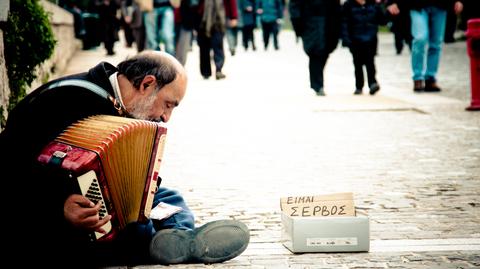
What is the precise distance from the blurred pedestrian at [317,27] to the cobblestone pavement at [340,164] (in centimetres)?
40

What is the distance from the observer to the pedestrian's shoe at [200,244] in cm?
389

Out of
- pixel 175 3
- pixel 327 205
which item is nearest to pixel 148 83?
pixel 327 205

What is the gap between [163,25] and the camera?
14742 mm

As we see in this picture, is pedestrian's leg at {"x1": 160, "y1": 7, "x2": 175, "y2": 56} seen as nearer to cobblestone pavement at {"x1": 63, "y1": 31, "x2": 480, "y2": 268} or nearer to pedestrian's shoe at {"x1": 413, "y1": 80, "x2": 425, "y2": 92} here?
cobblestone pavement at {"x1": 63, "y1": 31, "x2": 480, "y2": 268}

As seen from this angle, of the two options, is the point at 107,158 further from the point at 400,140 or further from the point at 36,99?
the point at 400,140

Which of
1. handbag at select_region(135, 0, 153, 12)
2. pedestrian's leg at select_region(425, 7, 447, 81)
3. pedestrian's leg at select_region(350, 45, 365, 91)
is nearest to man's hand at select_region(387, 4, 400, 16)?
pedestrian's leg at select_region(425, 7, 447, 81)

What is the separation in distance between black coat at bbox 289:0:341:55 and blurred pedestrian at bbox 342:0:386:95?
0.19 metres

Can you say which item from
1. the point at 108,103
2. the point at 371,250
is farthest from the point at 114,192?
the point at 371,250

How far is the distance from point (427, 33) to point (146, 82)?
8.66 m

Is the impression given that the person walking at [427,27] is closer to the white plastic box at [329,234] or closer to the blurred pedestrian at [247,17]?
the white plastic box at [329,234]

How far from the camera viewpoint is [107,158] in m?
3.51

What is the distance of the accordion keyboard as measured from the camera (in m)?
3.43

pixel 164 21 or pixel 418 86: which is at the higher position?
pixel 164 21

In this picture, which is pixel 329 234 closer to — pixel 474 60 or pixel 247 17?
pixel 474 60
